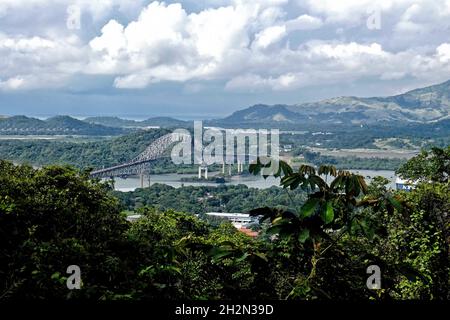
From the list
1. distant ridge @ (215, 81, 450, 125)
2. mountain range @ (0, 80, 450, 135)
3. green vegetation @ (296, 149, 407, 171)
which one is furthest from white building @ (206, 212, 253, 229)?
distant ridge @ (215, 81, 450, 125)

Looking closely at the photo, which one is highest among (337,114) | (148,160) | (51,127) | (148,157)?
(337,114)

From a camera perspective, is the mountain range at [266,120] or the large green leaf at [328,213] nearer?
the large green leaf at [328,213]

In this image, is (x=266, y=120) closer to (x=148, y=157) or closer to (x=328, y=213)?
(x=148, y=157)

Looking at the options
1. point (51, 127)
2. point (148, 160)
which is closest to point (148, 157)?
point (148, 160)

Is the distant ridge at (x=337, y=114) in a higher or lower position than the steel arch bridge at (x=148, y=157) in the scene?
higher

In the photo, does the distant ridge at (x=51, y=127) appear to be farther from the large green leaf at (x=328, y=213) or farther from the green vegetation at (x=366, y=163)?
the large green leaf at (x=328, y=213)

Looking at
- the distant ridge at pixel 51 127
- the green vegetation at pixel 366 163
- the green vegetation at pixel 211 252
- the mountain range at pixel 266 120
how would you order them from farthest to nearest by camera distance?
the mountain range at pixel 266 120, the distant ridge at pixel 51 127, the green vegetation at pixel 366 163, the green vegetation at pixel 211 252

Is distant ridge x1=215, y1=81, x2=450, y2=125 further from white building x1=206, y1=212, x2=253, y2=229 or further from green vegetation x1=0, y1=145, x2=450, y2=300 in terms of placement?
green vegetation x1=0, y1=145, x2=450, y2=300

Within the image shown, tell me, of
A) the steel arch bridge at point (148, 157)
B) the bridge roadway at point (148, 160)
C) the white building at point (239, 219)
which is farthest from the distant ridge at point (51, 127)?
the white building at point (239, 219)

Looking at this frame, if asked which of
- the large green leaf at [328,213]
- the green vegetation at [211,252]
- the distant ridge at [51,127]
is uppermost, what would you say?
the distant ridge at [51,127]

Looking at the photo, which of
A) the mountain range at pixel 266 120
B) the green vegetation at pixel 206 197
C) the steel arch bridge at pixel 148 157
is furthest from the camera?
the mountain range at pixel 266 120
